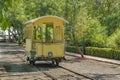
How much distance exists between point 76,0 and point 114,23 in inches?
453

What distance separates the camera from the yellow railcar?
63.9 feet

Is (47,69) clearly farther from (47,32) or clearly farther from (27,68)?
(47,32)

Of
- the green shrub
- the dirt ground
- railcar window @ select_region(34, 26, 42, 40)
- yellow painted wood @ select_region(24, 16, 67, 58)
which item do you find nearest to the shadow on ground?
the dirt ground

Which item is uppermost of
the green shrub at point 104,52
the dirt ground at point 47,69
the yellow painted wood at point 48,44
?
the yellow painted wood at point 48,44

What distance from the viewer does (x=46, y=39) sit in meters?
20.7

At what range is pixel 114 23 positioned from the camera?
39844mm

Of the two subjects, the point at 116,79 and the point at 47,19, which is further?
the point at 47,19

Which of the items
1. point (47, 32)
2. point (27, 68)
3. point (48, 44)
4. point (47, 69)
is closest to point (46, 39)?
point (47, 32)

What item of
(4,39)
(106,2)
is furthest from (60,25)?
(4,39)

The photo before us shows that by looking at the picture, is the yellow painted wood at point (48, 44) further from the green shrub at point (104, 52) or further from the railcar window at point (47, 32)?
the green shrub at point (104, 52)

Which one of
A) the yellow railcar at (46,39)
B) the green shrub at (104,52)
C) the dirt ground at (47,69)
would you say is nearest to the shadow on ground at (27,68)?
the dirt ground at (47,69)

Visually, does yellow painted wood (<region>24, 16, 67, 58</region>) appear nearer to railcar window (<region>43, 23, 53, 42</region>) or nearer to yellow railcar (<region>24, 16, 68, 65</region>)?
yellow railcar (<region>24, 16, 68, 65</region>)

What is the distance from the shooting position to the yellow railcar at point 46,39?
766 inches

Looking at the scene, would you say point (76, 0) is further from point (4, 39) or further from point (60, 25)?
point (4, 39)
